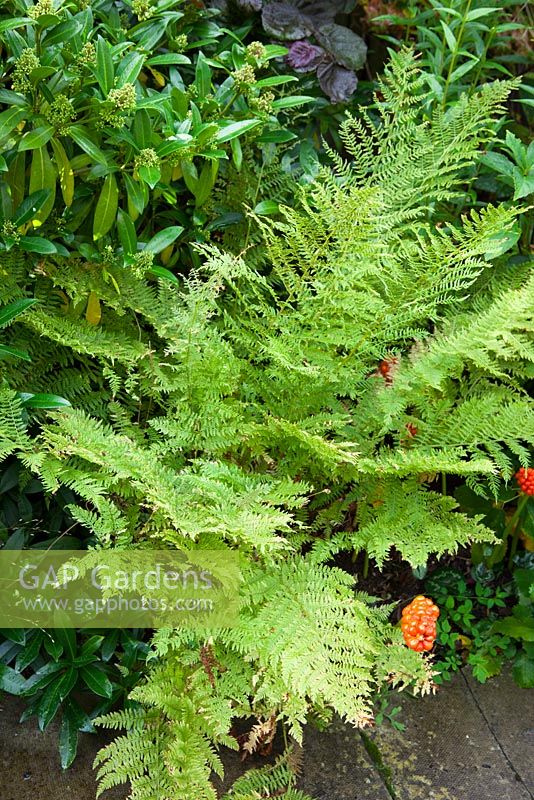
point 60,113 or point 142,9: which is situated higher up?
point 142,9

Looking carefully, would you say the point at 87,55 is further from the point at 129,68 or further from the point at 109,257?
the point at 109,257

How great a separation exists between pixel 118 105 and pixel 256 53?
47 cm

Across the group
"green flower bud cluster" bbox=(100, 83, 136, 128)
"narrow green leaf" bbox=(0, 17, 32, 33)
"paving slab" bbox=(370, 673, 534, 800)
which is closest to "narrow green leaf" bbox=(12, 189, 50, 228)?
"green flower bud cluster" bbox=(100, 83, 136, 128)

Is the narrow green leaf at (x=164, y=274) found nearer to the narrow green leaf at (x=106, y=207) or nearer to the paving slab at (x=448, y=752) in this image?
the narrow green leaf at (x=106, y=207)

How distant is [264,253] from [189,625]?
107 cm

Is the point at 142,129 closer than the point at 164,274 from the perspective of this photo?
Yes

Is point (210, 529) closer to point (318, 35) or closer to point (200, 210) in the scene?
point (200, 210)

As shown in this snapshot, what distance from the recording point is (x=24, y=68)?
155 centimetres

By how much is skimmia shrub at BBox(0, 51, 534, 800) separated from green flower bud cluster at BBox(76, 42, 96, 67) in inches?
18.5

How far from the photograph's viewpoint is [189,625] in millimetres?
1637

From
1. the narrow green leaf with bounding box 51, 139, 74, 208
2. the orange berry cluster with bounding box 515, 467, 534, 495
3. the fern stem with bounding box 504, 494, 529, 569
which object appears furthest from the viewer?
the fern stem with bounding box 504, 494, 529, 569

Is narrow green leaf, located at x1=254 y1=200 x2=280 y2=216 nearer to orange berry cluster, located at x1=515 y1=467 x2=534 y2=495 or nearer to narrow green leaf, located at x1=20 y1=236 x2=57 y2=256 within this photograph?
narrow green leaf, located at x1=20 y1=236 x2=57 y2=256

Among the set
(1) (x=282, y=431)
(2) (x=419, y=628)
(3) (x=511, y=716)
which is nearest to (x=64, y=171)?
(1) (x=282, y=431)

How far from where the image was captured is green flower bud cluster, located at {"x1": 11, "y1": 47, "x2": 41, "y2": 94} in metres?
1.54
